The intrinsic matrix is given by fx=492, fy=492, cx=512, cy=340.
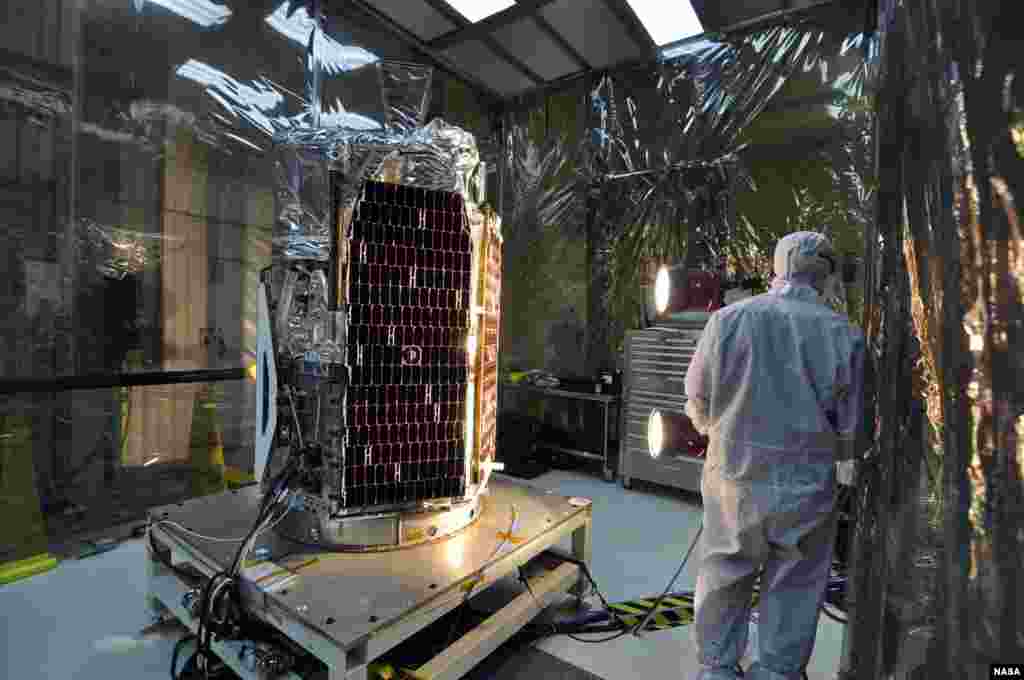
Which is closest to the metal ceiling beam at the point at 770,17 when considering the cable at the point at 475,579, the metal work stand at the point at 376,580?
the metal work stand at the point at 376,580

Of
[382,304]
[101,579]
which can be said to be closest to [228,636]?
[382,304]

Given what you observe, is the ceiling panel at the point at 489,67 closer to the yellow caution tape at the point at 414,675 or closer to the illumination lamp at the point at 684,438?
the illumination lamp at the point at 684,438

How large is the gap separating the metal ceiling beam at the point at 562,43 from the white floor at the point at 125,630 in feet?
11.5

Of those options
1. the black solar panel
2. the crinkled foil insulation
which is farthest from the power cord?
the crinkled foil insulation

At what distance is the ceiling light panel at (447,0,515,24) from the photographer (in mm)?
3350

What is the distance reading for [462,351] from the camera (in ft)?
5.76

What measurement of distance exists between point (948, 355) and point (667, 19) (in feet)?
12.1

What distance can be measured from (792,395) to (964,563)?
3.40 feet

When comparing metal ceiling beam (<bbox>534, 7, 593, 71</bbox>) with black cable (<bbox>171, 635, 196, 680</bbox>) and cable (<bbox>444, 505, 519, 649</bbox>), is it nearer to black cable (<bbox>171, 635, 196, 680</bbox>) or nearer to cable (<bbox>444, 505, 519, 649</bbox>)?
cable (<bbox>444, 505, 519, 649</bbox>)

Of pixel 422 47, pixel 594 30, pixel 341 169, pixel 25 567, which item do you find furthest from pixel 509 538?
pixel 422 47

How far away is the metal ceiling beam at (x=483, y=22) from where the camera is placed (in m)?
3.38

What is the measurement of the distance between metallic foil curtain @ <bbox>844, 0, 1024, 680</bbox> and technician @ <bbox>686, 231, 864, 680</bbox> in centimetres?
75

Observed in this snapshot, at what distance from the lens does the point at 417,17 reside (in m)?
3.56

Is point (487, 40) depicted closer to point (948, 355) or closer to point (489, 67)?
point (489, 67)
